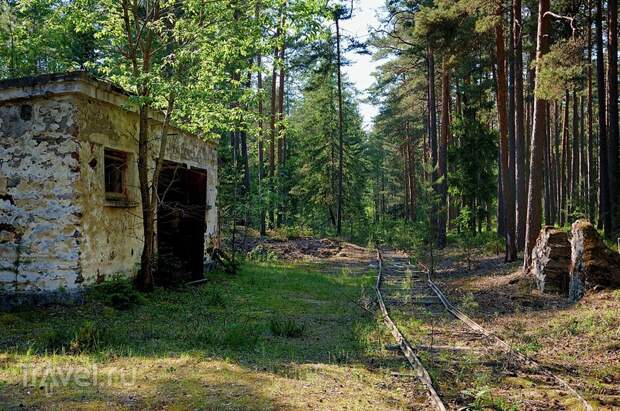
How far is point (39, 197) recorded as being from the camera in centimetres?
877

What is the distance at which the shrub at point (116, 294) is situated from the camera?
9.34 metres

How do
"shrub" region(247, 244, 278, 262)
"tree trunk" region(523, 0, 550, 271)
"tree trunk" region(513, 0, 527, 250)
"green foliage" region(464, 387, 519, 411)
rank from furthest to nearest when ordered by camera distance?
"shrub" region(247, 244, 278, 262)
"tree trunk" region(513, 0, 527, 250)
"tree trunk" region(523, 0, 550, 271)
"green foliage" region(464, 387, 519, 411)

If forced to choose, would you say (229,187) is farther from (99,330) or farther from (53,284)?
(99,330)

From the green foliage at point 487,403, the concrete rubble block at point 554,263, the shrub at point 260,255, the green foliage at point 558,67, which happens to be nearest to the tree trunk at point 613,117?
the green foliage at point 558,67

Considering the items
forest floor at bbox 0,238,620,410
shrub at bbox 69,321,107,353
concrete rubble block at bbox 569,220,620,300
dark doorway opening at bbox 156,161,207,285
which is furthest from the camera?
dark doorway opening at bbox 156,161,207,285

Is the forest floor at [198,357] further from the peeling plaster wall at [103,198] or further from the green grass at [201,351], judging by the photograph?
the peeling plaster wall at [103,198]

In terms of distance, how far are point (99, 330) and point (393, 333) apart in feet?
14.5

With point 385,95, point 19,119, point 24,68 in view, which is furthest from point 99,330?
point 385,95

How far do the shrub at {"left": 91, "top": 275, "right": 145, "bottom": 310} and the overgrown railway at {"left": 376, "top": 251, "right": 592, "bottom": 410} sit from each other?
4.80m

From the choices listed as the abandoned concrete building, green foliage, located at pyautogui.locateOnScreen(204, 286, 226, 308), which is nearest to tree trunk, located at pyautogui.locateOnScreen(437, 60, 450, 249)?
green foliage, located at pyautogui.locateOnScreen(204, 286, 226, 308)

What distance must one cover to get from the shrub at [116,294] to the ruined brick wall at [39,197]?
686mm

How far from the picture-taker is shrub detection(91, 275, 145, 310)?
9.34m

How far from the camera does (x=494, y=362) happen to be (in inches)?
261

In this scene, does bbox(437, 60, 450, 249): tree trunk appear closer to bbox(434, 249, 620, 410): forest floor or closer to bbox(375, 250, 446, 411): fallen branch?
bbox(434, 249, 620, 410): forest floor
